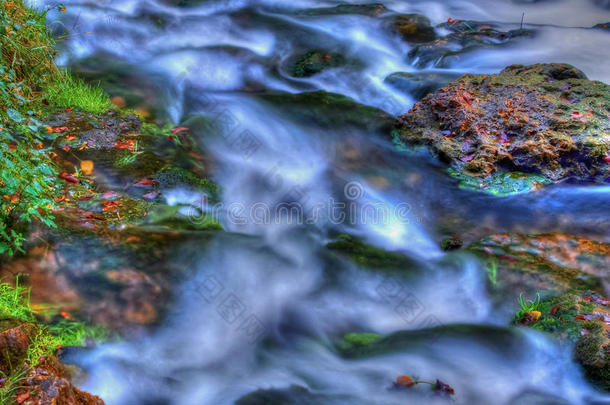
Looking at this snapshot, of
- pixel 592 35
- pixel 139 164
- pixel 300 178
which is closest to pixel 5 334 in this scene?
pixel 139 164

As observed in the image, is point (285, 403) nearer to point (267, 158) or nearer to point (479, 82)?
point (267, 158)

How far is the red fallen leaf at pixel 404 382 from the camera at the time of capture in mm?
3113

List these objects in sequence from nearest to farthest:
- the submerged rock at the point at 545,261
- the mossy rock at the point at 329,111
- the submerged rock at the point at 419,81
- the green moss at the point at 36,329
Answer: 1. the green moss at the point at 36,329
2. the submerged rock at the point at 545,261
3. the mossy rock at the point at 329,111
4. the submerged rock at the point at 419,81

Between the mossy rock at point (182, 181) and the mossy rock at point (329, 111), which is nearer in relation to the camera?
the mossy rock at point (182, 181)

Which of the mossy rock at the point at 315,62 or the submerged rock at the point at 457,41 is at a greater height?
the submerged rock at the point at 457,41

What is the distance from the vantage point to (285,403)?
3002 mm

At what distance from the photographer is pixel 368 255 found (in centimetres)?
433

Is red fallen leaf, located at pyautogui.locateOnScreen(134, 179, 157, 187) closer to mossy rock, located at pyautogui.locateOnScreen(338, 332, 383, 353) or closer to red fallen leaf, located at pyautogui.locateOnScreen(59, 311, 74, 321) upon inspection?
red fallen leaf, located at pyautogui.locateOnScreen(59, 311, 74, 321)

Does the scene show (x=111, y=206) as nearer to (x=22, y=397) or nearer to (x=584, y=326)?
(x=22, y=397)

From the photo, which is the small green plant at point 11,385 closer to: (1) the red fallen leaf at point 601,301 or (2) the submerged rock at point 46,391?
(2) the submerged rock at point 46,391

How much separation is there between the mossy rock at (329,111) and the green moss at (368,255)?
219 centimetres

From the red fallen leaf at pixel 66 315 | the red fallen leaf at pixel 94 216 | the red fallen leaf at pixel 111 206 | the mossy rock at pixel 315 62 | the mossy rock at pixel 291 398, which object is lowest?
the mossy rock at pixel 291 398

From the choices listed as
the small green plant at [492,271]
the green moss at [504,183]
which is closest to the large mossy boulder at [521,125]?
the green moss at [504,183]

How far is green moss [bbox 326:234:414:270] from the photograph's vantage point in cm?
425
